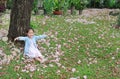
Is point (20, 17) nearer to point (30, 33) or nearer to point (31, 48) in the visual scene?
point (30, 33)

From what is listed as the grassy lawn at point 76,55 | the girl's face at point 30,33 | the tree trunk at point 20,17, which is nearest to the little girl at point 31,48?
the girl's face at point 30,33

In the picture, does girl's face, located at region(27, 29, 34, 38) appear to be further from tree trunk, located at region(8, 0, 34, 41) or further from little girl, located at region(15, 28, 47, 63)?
tree trunk, located at region(8, 0, 34, 41)

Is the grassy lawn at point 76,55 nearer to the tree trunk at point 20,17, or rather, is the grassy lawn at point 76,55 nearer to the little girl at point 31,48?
the little girl at point 31,48

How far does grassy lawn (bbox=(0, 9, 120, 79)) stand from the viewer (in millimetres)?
10234

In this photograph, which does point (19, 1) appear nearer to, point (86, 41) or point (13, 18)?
point (13, 18)

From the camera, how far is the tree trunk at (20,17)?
484 inches

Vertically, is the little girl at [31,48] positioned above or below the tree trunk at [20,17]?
below

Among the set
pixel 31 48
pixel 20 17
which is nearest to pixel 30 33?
pixel 31 48

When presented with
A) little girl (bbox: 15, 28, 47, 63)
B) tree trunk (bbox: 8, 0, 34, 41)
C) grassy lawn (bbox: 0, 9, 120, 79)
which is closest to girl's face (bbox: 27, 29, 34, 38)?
little girl (bbox: 15, 28, 47, 63)

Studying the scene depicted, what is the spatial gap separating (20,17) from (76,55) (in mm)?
2630

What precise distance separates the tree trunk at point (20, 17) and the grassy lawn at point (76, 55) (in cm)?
70

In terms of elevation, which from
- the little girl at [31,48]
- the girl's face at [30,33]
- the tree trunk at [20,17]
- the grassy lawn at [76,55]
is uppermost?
the tree trunk at [20,17]

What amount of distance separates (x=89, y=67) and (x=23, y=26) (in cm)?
317

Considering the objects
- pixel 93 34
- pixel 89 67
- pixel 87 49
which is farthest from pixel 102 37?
pixel 89 67
